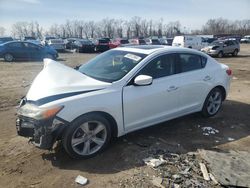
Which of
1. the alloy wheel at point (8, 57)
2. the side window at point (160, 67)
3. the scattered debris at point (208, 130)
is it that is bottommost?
the scattered debris at point (208, 130)

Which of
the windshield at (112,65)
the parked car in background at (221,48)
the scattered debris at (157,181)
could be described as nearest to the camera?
the scattered debris at (157,181)

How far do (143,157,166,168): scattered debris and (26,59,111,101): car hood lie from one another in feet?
4.35

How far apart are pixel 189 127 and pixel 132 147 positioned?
1.61 m

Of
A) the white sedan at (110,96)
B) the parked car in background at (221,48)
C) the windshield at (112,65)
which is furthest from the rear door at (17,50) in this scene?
the windshield at (112,65)

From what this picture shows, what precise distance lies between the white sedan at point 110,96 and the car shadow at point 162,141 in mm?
222

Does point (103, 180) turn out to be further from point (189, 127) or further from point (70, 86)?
point (189, 127)

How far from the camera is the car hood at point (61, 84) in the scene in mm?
4512

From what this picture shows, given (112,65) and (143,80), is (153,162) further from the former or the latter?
(112,65)

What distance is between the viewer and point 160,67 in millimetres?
5508

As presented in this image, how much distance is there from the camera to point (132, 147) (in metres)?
5.06

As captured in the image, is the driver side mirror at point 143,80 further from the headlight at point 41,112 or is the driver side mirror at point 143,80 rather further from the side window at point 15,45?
the side window at point 15,45

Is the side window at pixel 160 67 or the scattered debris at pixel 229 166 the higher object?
the side window at pixel 160 67

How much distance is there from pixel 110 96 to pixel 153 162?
120cm

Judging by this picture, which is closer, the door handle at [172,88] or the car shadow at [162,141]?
the car shadow at [162,141]
